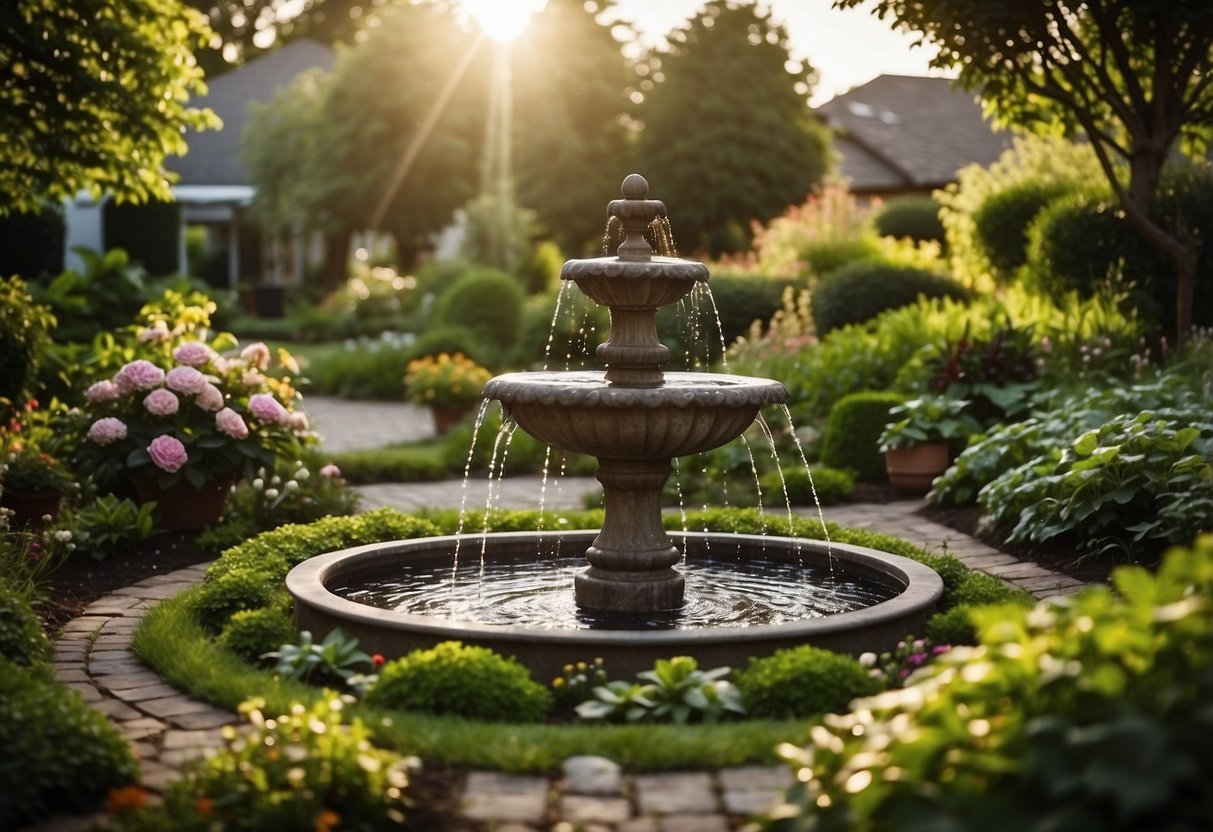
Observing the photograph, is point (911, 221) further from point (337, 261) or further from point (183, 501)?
point (183, 501)

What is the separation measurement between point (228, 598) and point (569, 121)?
99.5ft

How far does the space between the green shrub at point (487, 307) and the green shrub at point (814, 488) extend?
1121 cm

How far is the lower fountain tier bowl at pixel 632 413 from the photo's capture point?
20.1ft

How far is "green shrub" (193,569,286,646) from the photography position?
22.2 ft

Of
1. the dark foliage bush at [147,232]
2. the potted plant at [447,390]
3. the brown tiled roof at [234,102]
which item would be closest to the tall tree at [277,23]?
the brown tiled roof at [234,102]

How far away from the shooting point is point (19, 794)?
4.22 meters

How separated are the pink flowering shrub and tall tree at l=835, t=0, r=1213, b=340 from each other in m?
5.73

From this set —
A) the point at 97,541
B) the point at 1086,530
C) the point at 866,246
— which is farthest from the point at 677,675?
the point at 866,246

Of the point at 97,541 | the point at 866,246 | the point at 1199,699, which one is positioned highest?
→ the point at 866,246

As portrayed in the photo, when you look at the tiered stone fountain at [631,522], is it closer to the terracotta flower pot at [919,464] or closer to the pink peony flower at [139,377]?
the pink peony flower at [139,377]

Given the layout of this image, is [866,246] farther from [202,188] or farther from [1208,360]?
[202,188]

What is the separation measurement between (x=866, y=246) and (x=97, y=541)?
46.1 ft

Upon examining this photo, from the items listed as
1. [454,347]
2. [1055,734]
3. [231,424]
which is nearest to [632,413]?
[1055,734]

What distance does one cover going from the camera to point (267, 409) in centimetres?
938
